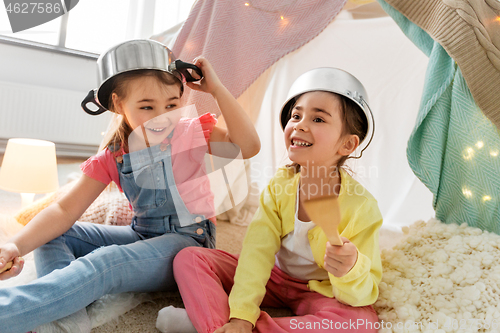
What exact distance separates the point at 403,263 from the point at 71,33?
2473 millimetres

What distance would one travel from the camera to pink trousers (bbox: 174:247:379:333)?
704mm

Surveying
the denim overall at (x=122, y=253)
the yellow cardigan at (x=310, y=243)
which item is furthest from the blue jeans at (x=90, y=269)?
the yellow cardigan at (x=310, y=243)

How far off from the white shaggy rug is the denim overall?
44cm

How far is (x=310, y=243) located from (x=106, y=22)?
2.37m

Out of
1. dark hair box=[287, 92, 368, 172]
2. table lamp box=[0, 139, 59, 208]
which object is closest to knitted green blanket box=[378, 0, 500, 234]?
dark hair box=[287, 92, 368, 172]

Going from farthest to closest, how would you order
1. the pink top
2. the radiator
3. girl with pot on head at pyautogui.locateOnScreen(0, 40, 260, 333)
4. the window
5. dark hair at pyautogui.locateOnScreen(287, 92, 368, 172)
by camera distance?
A: the window < the radiator < the pink top < dark hair at pyautogui.locateOnScreen(287, 92, 368, 172) < girl with pot on head at pyautogui.locateOnScreen(0, 40, 260, 333)

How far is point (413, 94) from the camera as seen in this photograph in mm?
1263

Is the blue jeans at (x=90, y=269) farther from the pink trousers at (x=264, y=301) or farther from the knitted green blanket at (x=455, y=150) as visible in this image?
the knitted green blanket at (x=455, y=150)

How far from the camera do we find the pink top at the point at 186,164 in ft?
3.03

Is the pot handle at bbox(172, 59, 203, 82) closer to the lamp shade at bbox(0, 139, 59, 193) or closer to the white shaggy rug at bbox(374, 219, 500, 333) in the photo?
the white shaggy rug at bbox(374, 219, 500, 333)

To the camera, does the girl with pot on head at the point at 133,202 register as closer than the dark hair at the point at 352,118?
Yes

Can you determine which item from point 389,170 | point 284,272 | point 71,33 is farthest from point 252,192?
point 71,33

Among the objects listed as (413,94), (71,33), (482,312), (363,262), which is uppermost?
(71,33)

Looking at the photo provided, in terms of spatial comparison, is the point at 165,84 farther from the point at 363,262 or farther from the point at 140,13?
the point at 140,13
